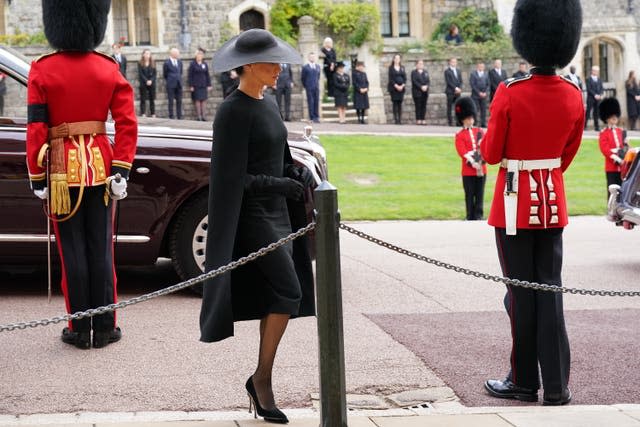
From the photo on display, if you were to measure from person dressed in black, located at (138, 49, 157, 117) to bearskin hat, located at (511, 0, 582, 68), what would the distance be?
24.7 m

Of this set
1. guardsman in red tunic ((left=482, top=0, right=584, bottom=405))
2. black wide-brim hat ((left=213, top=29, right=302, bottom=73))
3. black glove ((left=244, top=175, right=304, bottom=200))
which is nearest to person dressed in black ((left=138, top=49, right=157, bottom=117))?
guardsman in red tunic ((left=482, top=0, right=584, bottom=405))

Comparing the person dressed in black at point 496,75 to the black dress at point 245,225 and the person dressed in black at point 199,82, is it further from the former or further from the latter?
the black dress at point 245,225

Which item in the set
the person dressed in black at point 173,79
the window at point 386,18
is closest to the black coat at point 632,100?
the window at point 386,18

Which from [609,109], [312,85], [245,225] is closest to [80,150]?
[245,225]

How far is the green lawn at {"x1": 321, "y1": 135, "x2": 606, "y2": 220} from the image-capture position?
18875 mm

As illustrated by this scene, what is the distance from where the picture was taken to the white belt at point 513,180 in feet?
22.7

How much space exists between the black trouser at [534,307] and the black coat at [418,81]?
2788 cm

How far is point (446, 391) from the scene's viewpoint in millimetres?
7070

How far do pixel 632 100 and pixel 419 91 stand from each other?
23.5 feet

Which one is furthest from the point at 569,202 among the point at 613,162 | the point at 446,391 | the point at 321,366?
the point at 321,366

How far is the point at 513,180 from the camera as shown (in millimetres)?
6961

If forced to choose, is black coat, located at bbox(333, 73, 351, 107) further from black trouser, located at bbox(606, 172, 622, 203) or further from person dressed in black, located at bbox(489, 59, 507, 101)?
black trouser, located at bbox(606, 172, 622, 203)

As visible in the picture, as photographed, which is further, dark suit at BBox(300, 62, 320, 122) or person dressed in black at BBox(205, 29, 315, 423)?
dark suit at BBox(300, 62, 320, 122)

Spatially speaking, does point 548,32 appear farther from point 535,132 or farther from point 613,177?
point 613,177
